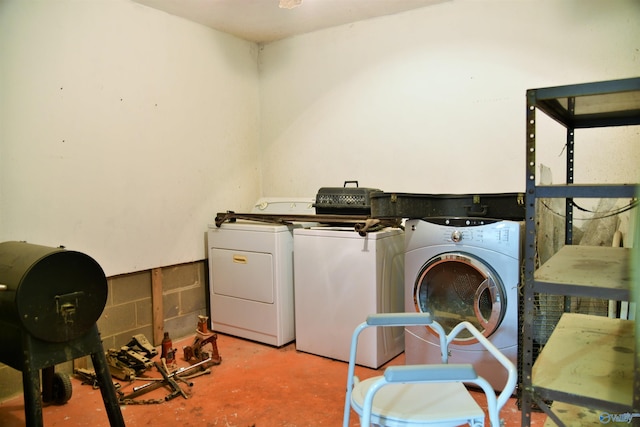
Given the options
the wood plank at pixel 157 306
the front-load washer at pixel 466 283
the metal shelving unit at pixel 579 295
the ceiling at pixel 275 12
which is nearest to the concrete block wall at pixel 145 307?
the wood plank at pixel 157 306

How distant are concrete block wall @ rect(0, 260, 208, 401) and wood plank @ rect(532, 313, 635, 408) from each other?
265cm

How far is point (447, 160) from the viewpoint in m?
3.24

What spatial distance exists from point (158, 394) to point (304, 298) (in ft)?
3.59

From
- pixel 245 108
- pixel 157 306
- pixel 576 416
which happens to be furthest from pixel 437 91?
pixel 157 306

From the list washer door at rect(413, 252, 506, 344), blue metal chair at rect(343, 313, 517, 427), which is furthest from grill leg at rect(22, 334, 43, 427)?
washer door at rect(413, 252, 506, 344)

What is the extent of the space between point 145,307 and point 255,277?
83 cm

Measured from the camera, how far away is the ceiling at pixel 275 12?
3189 millimetres

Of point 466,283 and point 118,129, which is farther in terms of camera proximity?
point 118,129

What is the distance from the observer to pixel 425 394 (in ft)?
4.98

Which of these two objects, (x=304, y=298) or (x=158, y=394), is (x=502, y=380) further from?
(x=158, y=394)

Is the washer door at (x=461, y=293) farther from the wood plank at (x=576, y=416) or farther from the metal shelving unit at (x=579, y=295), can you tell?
the wood plank at (x=576, y=416)

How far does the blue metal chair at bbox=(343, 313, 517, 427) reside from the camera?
119 cm

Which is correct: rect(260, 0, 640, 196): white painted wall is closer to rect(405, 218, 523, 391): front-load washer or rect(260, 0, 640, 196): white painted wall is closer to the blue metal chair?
rect(405, 218, 523, 391): front-load washer

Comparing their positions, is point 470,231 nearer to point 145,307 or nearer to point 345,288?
point 345,288
